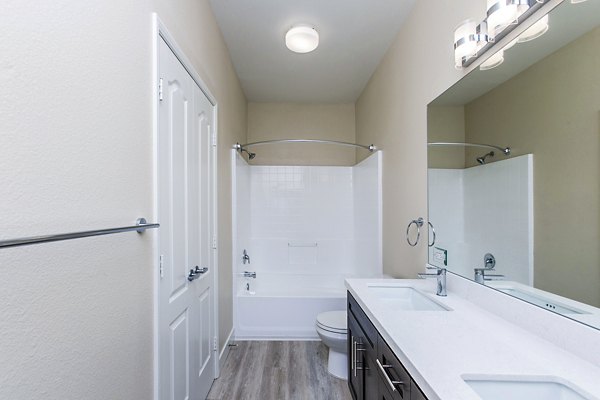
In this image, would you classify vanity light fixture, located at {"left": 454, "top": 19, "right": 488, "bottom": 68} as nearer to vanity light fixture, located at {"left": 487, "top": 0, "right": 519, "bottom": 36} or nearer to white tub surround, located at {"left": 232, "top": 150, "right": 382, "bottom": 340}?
vanity light fixture, located at {"left": 487, "top": 0, "right": 519, "bottom": 36}

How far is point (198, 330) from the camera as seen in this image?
74.9 inches

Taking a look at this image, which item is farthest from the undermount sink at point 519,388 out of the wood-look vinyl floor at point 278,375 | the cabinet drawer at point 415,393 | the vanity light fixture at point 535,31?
the wood-look vinyl floor at point 278,375

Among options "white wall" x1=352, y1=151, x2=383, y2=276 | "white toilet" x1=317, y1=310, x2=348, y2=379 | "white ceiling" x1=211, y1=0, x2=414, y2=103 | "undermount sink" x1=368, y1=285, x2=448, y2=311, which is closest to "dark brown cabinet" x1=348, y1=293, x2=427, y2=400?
"undermount sink" x1=368, y1=285, x2=448, y2=311

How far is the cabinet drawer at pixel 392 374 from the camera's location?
3.20 feet

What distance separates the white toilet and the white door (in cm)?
89

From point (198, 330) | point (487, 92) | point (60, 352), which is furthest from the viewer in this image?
point (198, 330)

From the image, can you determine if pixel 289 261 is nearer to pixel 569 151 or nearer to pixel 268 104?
pixel 268 104

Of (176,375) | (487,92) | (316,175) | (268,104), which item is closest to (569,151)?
(487,92)

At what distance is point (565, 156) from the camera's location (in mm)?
1032

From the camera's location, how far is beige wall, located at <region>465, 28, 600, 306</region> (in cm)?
94

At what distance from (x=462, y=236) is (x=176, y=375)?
5.51 feet

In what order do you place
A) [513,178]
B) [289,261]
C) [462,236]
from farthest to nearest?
[289,261]
[462,236]
[513,178]

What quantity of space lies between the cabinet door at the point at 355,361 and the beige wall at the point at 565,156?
960mm

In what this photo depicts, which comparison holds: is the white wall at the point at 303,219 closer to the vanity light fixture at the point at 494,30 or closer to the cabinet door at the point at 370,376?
the cabinet door at the point at 370,376
